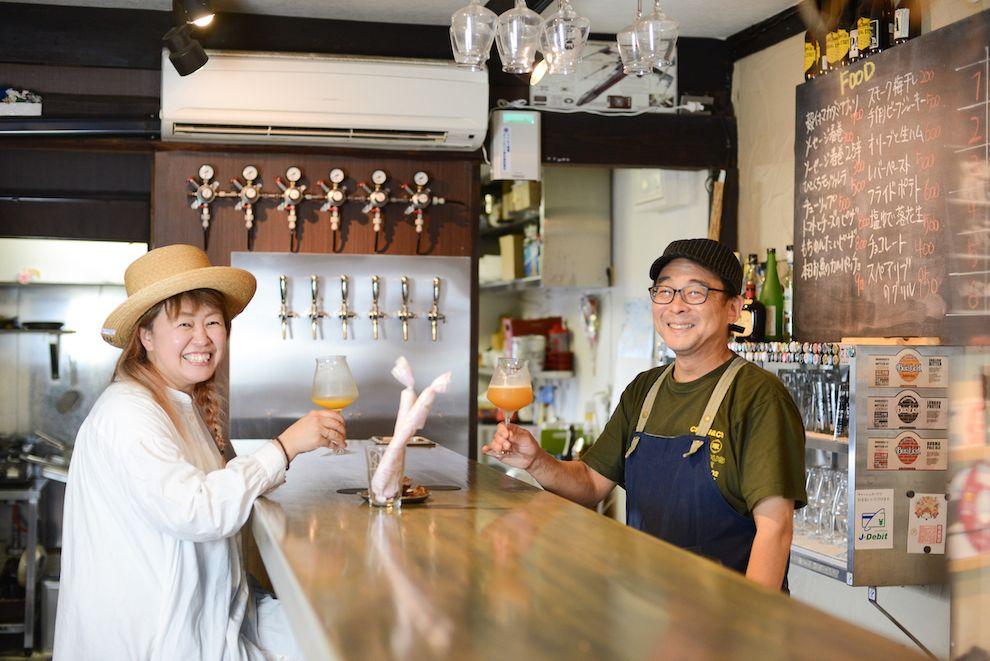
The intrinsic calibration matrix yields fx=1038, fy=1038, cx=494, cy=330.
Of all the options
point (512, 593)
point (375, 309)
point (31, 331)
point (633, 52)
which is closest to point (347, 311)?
point (375, 309)

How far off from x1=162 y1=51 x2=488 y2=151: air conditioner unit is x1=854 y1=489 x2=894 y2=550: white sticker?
243cm

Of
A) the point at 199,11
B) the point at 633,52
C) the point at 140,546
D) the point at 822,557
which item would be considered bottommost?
the point at 822,557

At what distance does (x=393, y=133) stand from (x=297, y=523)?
303cm

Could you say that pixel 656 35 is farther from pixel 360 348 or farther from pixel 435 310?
pixel 360 348

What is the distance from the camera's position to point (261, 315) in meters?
4.99

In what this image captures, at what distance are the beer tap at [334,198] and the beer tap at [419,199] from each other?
0.31 m

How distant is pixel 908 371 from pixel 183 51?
10.1 ft

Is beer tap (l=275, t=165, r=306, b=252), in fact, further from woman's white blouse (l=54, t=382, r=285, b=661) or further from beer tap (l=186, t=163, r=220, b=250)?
woman's white blouse (l=54, t=382, r=285, b=661)

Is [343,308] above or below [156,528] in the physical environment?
above

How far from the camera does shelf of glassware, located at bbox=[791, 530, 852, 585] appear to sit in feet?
10.9

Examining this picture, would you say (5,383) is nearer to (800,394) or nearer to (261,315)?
(261,315)

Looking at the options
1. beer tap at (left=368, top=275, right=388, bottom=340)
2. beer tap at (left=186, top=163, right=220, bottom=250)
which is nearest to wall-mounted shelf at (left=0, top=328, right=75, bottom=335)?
beer tap at (left=186, top=163, right=220, bottom=250)

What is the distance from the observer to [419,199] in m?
5.04

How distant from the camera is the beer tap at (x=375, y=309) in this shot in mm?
5051
